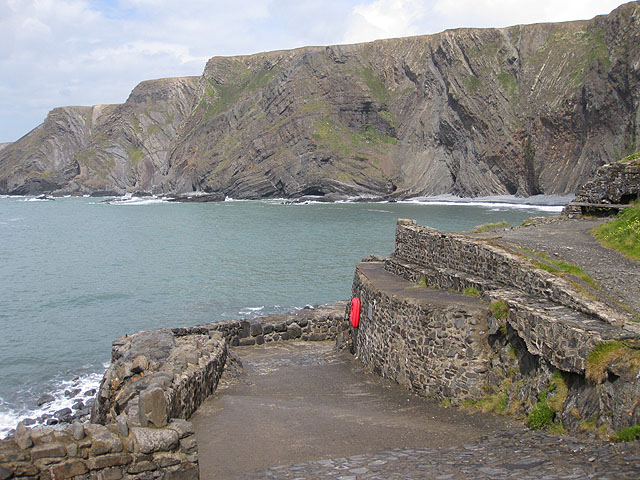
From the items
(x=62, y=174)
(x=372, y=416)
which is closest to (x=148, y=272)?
(x=372, y=416)

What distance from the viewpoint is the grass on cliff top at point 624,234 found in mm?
12797

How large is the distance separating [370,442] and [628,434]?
141 inches

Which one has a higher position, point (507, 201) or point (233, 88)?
point (233, 88)

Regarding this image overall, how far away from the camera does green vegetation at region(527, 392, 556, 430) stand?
27.9 ft

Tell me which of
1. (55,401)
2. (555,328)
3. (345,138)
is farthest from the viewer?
(345,138)

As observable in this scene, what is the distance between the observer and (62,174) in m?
193

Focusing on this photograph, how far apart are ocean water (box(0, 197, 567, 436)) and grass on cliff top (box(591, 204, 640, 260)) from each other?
16.0 metres

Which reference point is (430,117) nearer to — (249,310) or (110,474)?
(249,310)

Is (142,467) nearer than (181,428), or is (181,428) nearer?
(142,467)

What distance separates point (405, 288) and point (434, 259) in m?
1.38

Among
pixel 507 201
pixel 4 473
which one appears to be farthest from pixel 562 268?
pixel 507 201

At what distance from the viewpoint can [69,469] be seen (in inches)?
258

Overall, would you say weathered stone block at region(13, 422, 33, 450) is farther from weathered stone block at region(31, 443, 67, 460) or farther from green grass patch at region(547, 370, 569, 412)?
green grass patch at region(547, 370, 569, 412)

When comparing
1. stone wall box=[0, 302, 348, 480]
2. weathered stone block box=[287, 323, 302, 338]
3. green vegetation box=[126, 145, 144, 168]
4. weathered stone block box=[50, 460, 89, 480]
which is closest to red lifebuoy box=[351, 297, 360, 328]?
weathered stone block box=[287, 323, 302, 338]
